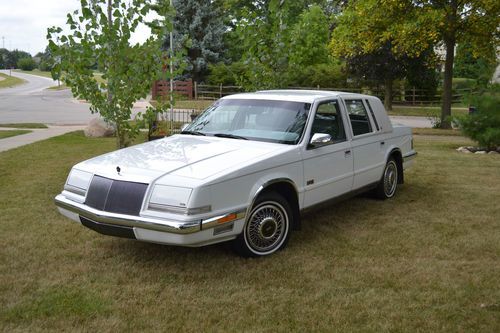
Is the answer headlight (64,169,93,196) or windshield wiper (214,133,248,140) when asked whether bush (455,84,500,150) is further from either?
headlight (64,169,93,196)

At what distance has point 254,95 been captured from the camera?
244 inches

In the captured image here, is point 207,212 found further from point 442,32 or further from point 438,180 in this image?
point 442,32

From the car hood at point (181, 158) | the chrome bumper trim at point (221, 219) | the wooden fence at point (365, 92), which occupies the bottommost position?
the chrome bumper trim at point (221, 219)

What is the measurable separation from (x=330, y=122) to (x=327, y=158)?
53cm

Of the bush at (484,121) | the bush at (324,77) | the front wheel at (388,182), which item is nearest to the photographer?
the front wheel at (388,182)

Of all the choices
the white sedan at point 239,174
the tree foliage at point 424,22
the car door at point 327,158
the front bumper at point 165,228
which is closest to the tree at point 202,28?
the tree foliage at point 424,22

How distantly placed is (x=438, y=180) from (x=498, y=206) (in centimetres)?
188

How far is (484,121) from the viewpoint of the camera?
12242 millimetres

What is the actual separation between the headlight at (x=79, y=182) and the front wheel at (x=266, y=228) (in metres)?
1.48

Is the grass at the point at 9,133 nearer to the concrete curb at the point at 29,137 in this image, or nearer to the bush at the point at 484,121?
the concrete curb at the point at 29,137

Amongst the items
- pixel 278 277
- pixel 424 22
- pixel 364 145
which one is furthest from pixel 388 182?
pixel 424 22

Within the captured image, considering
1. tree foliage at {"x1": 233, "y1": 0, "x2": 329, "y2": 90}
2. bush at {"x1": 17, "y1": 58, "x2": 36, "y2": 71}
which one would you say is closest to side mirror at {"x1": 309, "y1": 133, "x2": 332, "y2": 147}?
tree foliage at {"x1": 233, "y1": 0, "x2": 329, "y2": 90}

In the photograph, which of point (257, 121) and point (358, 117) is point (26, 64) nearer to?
point (358, 117)

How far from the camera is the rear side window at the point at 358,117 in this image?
253 inches
